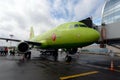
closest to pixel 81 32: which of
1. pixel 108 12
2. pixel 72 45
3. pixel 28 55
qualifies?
pixel 72 45

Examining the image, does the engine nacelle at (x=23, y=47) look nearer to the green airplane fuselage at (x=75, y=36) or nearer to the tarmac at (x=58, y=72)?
the green airplane fuselage at (x=75, y=36)

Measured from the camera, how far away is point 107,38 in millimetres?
17797

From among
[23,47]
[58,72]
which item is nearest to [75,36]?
[58,72]

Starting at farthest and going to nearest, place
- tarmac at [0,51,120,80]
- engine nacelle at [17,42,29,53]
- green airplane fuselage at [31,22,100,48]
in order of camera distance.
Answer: engine nacelle at [17,42,29,53], green airplane fuselage at [31,22,100,48], tarmac at [0,51,120,80]

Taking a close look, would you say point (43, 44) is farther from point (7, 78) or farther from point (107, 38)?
point (7, 78)

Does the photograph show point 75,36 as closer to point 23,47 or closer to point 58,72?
point 58,72

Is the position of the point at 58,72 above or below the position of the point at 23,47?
below

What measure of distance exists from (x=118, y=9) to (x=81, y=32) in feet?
233

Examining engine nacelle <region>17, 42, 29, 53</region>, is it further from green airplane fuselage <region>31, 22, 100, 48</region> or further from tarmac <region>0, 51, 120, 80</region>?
tarmac <region>0, 51, 120, 80</region>

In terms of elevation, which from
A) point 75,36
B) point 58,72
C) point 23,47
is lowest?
point 58,72

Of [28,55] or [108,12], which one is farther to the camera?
[108,12]

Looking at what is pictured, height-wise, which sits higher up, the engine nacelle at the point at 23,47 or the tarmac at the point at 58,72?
the engine nacelle at the point at 23,47

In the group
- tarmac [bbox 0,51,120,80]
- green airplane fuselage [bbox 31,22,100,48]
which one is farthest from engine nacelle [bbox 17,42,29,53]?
tarmac [bbox 0,51,120,80]

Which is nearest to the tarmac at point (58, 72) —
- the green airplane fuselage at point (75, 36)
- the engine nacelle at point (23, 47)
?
the green airplane fuselage at point (75, 36)
